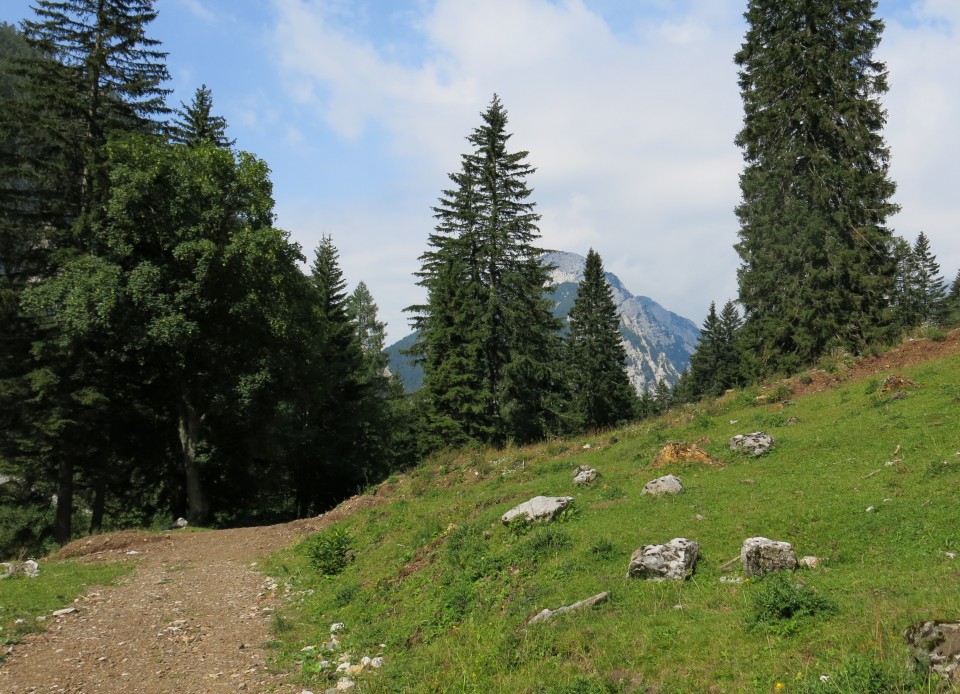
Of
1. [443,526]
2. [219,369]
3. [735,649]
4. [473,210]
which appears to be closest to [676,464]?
[443,526]

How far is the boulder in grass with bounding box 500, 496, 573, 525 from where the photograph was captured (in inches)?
447

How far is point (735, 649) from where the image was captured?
18.4ft

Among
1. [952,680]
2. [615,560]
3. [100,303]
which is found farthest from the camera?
[100,303]

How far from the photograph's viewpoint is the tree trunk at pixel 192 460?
23.1 meters

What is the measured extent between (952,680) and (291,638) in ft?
29.3

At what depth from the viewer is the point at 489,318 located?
1264 inches

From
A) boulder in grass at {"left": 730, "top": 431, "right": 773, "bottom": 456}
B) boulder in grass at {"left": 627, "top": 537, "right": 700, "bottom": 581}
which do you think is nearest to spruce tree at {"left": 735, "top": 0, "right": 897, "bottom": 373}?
boulder in grass at {"left": 730, "top": 431, "right": 773, "bottom": 456}

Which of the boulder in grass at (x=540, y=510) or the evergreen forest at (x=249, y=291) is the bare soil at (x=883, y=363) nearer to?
the evergreen forest at (x=249, y=291)

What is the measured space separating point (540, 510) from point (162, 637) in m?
7.25

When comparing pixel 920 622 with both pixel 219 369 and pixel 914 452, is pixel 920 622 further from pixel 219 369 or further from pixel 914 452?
pixel 219 369

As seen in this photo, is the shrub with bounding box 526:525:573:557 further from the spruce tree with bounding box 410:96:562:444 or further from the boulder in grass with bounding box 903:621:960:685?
the spruce tree with bounding box 410:96:562:444

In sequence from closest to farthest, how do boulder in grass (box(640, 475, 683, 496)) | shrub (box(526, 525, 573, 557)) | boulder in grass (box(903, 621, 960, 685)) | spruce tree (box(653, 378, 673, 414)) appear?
boulder in grass (box(903, 621, 960, 685))
shrub (box(526, 525, 573, 557))
boulder in grass (box(640, 475, 683, 496))
spruce tree (box(653, 378, 673, 414))

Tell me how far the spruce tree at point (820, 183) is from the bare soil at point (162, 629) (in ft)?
85.2

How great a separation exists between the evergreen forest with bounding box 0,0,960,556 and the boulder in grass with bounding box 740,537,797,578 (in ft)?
59.2
